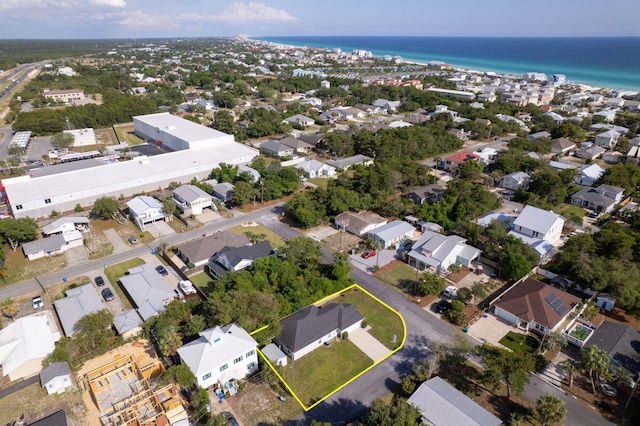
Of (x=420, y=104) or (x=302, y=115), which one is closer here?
(x=302, y=115)

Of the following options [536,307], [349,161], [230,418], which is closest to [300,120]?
[349,161]

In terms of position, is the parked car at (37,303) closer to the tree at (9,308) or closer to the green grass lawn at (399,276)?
the tree at (9,308)

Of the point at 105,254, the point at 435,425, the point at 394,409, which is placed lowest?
the point at 105,254

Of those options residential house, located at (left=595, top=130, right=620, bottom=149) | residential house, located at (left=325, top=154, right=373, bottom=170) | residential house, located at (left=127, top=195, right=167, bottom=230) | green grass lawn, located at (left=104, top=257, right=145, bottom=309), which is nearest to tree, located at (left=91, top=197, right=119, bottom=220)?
residential house, located at (left=127, top=195, right=167, bottom=230)

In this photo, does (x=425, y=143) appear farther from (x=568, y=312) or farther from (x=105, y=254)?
(x=105, y=254)

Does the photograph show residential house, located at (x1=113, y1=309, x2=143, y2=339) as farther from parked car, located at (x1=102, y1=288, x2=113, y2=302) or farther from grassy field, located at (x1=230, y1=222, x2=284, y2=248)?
grassy field, located at (x1=230, y1=222, x2=284, y2=248)

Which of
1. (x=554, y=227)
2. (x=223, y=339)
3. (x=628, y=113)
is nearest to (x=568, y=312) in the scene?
(x=554, y=227)
